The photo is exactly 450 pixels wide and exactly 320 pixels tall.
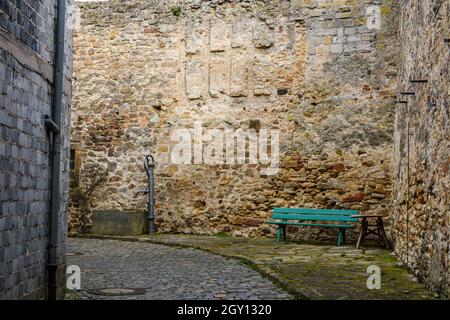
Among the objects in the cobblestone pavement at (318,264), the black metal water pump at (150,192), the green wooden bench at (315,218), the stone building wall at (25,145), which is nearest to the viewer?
the stone building wall at (25,145)

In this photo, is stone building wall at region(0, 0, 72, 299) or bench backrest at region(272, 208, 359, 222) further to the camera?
bench backrest at region(272, 208, 359, 222)

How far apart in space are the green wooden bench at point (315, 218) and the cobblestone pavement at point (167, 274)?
2.05 meters

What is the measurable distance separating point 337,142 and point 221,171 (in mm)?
2328

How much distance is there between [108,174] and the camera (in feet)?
39.8

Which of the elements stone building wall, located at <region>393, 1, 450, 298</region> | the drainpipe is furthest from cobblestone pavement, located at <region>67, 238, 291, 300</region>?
stone building wall, located at <region>393, 1, 450, 298</region>

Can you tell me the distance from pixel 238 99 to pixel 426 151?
546 centimetres

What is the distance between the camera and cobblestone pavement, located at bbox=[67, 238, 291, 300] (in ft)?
18.6

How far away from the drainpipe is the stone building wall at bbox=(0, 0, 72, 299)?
7 centimetres

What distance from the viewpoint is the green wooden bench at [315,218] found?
1005 centimetres

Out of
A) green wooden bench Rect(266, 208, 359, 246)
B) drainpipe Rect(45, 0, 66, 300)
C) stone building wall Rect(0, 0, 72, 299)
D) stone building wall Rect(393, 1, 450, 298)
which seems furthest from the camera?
green wooden bench Rect(266, 208, 359, 246)

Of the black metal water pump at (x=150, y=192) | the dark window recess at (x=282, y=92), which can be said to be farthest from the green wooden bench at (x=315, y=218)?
the black metal water pump at (x=150, y=192)

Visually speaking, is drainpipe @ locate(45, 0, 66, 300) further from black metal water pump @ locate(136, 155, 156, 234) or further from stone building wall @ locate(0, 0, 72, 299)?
black metal water pump @ locate(136, 155, 156, 234)

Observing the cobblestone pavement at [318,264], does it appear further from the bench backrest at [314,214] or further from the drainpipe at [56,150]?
the drainpipe at [56,150]
